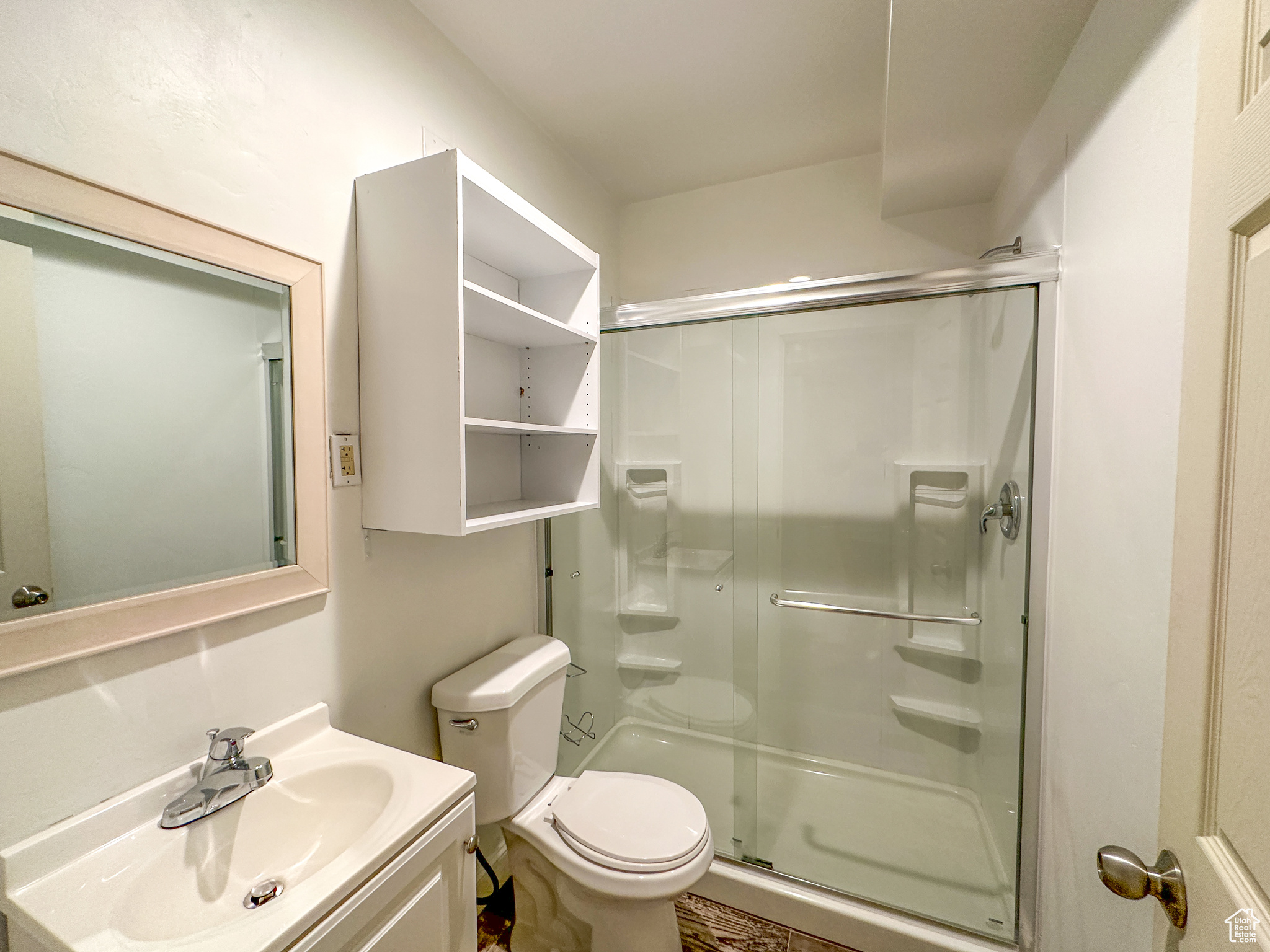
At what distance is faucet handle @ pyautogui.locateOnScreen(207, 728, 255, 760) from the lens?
0.86m

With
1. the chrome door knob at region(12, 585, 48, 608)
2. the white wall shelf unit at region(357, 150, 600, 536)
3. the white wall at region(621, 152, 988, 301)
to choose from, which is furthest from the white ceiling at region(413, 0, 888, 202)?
the chrome door knob at region(12, 585, 48, 608)

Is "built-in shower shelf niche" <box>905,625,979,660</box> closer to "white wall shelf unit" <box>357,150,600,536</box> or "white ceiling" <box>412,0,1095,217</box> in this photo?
"white wall shelf unit" <box>357,150,600,536</box>

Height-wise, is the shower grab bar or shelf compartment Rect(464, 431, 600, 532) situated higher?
shelf compartment Rect(464, 431, 600, 532)

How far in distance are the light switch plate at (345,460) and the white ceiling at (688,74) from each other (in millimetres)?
1158

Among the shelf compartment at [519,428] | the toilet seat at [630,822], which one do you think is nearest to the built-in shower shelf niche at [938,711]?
the toilet seat at [630,822]

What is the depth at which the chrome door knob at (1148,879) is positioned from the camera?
47 cm

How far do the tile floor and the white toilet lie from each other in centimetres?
11

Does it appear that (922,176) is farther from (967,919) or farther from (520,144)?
(967,919)

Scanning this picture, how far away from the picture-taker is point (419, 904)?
0.84 m

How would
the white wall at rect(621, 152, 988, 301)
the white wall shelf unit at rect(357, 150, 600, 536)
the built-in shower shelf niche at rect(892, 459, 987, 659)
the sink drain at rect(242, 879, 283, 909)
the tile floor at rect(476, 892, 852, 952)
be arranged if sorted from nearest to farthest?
the sink drain at rect(242, 879, 283, 909)
the white wall shelf unit at rect(357, 150, 600, 536)
the tile floor at rect(476, 892, 852, 952)
the built-in shower shelf niche at rect(892, 459, 987, 659)
the white wall at rect(621, 152, 988, 301)

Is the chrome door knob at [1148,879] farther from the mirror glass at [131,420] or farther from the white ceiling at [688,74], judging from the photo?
the white ceiling at [688,74]

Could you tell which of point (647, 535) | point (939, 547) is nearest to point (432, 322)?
point (647, 535)

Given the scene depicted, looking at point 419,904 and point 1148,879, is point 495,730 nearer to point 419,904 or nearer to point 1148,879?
point 419,904

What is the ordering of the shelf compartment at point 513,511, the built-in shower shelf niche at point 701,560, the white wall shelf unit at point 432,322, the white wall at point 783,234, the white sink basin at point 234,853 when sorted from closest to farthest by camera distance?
the white sink basin at point 234,853, the white wall shelf unit at point 432,322, the shelf compartment at point 513,511, the built-in shower shelf niche at point 701,560, the white wall at point 783,234
